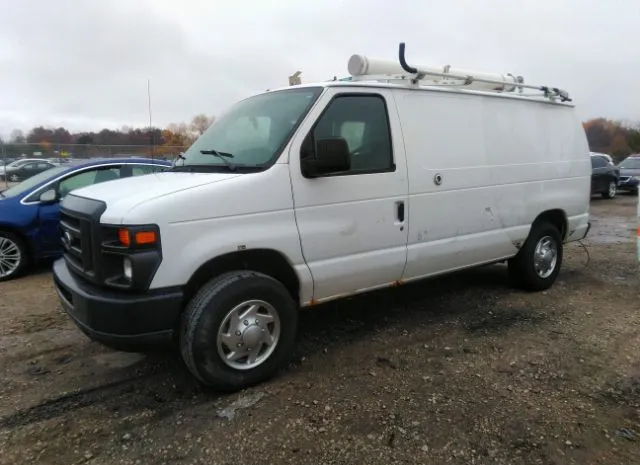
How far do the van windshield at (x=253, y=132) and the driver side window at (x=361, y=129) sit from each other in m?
0.19

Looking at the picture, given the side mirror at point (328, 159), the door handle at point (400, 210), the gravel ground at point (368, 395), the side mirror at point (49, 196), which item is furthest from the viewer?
the side mirror at point (49, 196)

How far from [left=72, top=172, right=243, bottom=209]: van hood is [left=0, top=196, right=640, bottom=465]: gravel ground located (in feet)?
4.51

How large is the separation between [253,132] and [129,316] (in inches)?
67.1

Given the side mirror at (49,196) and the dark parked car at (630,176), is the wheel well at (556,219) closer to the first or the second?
the side mirror at (49,196)

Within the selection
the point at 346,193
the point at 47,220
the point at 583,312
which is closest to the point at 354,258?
the point at 346,193

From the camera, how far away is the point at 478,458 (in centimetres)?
278

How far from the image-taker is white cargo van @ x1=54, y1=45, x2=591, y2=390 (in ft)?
10.4

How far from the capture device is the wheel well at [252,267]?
3.44 m

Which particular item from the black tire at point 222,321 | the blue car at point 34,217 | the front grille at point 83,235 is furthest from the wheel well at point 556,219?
the blue car at point 34,217

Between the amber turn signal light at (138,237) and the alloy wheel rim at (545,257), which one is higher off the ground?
the amber turn signal light at (138,237)

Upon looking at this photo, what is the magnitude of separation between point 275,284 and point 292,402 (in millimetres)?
800

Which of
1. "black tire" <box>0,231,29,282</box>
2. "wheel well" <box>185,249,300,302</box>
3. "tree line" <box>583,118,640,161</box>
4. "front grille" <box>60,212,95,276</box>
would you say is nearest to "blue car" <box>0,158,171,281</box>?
"black tire" <box>0,231,29,282</box>

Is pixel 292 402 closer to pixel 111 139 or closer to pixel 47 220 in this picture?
pixel 47 220

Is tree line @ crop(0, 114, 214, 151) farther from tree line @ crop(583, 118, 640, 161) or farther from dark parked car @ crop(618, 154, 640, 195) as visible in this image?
tree line @ crop(583, 118, 640, 161)
